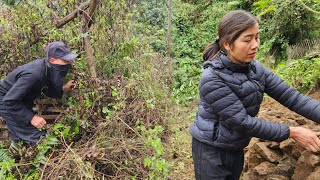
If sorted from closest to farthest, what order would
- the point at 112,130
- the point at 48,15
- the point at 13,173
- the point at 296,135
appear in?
the point at 296,135, the point at 13,173, the point at 112,130, the point at 48,15

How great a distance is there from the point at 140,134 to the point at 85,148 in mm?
786

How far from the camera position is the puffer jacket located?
2074mm

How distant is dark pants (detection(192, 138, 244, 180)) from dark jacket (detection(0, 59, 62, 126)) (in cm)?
214

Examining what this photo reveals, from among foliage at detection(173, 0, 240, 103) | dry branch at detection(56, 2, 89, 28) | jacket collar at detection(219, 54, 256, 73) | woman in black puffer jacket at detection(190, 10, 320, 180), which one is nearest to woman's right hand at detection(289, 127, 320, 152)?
woman in black puffer jacket at detection(190, 10, 320, 180)

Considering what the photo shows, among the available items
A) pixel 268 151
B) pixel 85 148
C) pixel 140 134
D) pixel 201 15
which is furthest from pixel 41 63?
pixel 201 15

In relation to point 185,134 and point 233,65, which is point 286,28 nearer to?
point 185,134

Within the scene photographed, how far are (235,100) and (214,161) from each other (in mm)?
538

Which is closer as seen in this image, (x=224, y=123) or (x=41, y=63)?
(x=224, y=123)

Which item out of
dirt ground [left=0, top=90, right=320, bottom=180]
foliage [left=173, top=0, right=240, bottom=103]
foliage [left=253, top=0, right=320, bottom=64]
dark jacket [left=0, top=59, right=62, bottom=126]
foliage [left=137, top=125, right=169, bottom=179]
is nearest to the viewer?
foliage [left=137, top=125, right=169, bottom=179]

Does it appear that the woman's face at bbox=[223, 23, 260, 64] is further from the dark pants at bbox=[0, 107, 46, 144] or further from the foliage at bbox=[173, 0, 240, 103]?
the foliage at bbox=[173, 0, 240, 103]

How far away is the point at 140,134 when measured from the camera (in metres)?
4.39

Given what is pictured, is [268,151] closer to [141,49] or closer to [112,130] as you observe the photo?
[112,130]

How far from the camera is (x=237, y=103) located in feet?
6.81

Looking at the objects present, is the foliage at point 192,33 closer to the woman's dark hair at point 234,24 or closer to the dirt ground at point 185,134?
the dirt ground at point 185,134
